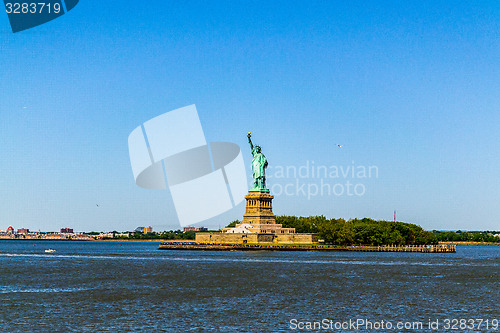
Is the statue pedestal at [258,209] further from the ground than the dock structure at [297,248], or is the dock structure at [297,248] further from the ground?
the statue pedestal at [258,209]

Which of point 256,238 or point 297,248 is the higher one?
point 256,238

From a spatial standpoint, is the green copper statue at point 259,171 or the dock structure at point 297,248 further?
the green copper statue at point 259,171

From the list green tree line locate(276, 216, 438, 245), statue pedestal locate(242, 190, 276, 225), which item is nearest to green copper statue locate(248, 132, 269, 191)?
statue pedestal locate(242, 190, 276, 225)

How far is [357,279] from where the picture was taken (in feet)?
182

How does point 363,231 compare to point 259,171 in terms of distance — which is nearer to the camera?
point 259,171

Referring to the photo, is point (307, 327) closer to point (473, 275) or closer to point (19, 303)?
point (19, 303)

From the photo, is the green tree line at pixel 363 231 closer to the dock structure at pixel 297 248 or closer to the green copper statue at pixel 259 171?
the dock structure at pixel 297 248

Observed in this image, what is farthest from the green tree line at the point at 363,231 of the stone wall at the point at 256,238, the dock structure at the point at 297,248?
the stone wall at the point at 256,238

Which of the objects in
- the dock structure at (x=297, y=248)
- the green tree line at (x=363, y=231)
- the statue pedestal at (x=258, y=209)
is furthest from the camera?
the green tree line at (x=363, y=231)

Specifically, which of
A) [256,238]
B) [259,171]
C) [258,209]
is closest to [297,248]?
[256,238]

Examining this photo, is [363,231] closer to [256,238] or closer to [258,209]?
[258,209]

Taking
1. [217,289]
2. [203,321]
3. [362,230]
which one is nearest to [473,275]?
[217,289]

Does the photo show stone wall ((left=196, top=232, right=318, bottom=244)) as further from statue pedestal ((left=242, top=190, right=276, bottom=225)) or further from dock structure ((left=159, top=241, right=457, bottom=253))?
statue pedestal ((left=242, top=190, right=276, bottom=225))

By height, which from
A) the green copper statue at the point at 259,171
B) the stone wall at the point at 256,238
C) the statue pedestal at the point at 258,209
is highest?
the green copper statue at the point at 259,171
